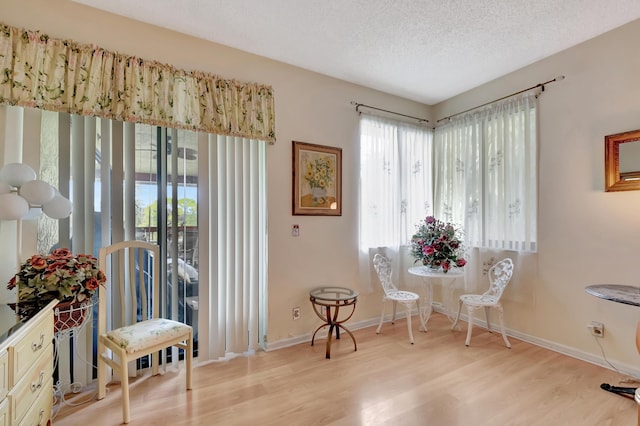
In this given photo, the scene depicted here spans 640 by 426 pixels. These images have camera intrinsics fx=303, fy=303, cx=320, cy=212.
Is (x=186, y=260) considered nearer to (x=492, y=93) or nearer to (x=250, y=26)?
(x=250, y=26)

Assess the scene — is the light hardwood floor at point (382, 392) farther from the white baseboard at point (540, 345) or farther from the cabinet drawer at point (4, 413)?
the cabinet drawer at point (4, 413)

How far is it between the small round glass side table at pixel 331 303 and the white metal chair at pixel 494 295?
118 centimetres

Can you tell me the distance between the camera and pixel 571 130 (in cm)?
280

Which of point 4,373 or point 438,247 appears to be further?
point 438,247

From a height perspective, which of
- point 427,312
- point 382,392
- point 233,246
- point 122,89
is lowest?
point 382,392

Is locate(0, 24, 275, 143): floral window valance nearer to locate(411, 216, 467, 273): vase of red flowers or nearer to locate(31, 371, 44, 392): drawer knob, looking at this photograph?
locate(31, 371, 44, 392): drawer knob

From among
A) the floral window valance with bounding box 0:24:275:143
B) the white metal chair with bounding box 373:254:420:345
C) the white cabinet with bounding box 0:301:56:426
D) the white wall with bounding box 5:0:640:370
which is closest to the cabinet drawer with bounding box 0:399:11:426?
the white cabinet with bounding box 0:301:56:426

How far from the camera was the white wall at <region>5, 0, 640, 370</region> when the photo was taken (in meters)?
2.44

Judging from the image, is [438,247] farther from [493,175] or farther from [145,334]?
[145,334]

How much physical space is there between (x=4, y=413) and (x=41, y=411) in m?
0.52

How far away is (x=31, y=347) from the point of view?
1468mm

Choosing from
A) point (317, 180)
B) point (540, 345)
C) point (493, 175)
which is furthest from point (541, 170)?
point (317, 180)

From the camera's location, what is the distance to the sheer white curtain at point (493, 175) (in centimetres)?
310

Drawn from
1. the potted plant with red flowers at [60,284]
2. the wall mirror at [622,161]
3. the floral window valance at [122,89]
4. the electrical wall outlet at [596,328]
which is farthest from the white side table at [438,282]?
the potted plant with red flowers at [60,284]
